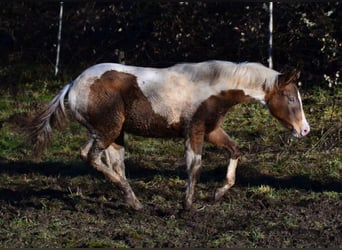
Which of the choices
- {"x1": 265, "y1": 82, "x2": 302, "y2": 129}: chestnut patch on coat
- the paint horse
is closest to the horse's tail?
the paint horse

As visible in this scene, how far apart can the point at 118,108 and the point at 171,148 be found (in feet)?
9.81

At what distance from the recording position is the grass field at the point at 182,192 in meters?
7.95

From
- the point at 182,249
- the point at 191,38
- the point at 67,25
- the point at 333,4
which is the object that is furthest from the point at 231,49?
the point at 182,249

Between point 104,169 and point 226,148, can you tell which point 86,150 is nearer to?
point 104,169

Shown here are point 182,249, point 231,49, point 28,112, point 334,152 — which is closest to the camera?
point 182,249

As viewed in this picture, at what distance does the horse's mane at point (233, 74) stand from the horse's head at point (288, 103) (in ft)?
0.33

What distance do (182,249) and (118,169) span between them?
2.22m

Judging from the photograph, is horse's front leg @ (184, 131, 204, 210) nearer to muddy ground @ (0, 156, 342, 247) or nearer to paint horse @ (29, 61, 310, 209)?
paint horse @ (29, 61, 310, 209)

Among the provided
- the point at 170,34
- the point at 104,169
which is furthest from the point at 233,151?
the point at 170,34

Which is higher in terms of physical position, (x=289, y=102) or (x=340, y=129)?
(x=289, y=102)

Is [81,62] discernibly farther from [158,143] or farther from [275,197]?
[275,197]

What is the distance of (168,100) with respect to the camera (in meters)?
9.17

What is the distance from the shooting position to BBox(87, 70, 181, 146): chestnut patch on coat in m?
9.23

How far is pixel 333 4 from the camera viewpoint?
14773 millimetres
